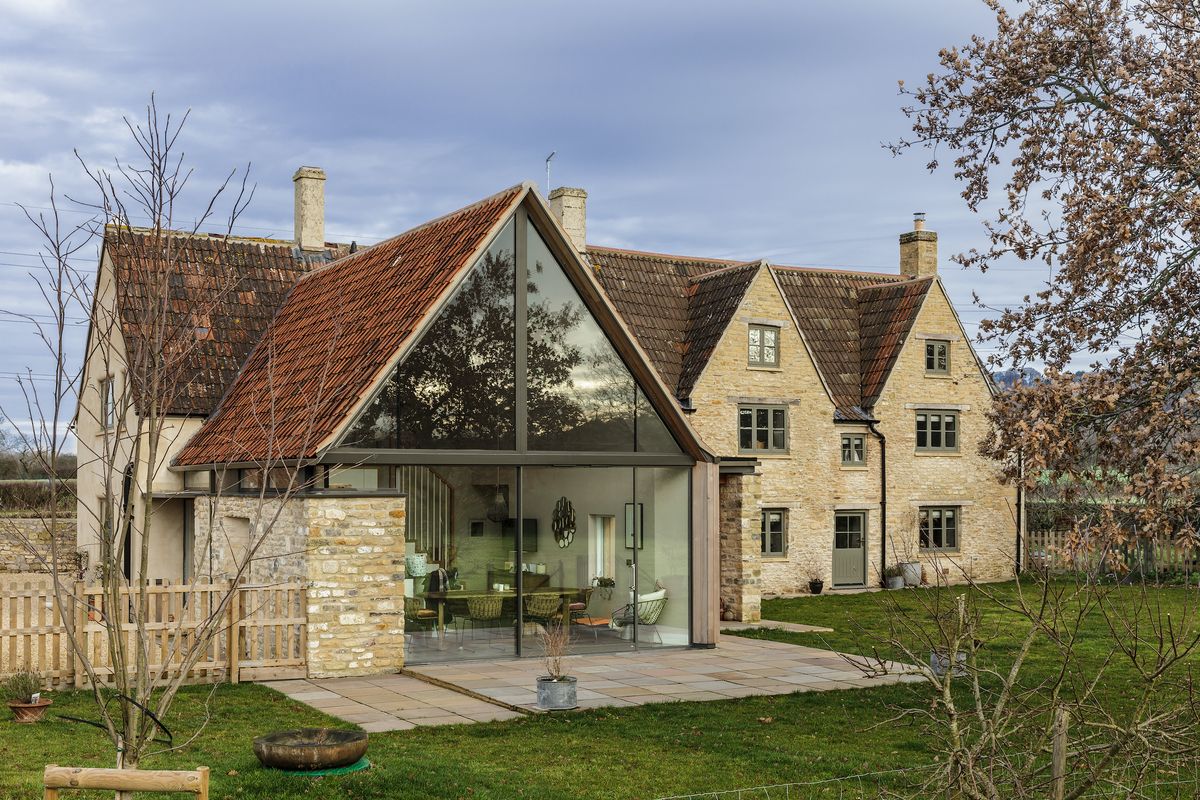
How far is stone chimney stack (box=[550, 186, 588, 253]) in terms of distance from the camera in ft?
105

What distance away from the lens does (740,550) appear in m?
23.6

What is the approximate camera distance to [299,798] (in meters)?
9.66

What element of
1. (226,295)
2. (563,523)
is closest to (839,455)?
(563,523)

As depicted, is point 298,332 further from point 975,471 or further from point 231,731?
point 975,471

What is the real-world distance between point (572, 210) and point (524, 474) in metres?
15.0

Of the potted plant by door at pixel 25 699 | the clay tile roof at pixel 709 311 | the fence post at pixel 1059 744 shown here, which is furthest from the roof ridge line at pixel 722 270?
the fence post at pixel 1059 744

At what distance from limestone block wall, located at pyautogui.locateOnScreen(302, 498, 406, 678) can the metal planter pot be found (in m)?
3.59

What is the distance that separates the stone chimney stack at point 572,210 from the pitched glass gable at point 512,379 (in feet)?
43.6

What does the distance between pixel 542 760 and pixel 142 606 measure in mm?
5818

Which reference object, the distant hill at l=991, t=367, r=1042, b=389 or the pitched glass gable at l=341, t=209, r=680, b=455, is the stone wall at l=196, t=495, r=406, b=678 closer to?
the pitched glass gable at l=341, t=209, r=680, b=455

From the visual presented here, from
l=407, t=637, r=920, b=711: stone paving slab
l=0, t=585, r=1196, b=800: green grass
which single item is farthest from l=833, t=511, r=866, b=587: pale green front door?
l=0, t=585, r=1196, b=800: green grass

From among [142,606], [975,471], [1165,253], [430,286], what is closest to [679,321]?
[975,471]

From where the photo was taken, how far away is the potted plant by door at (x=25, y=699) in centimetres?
1300

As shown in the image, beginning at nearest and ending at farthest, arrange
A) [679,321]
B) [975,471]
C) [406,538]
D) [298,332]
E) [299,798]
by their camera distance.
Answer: [299,798]
[406,538]
[298,332]
[679,321]
[975,471]
